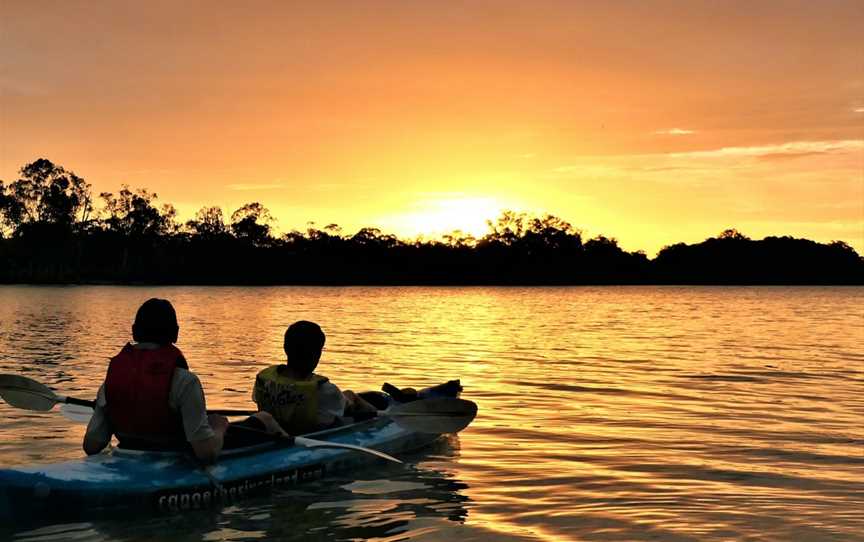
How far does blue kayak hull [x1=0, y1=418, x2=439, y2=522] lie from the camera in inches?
272

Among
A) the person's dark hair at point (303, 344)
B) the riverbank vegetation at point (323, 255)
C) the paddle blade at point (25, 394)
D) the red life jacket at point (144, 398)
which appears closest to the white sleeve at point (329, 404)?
the person's dark hair at point (303, 344)

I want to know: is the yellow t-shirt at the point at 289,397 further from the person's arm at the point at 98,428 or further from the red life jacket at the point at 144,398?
the person's arm at the point at 98,428

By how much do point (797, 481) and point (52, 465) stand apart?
692 cm

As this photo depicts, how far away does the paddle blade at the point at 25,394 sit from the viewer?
8.70 metres

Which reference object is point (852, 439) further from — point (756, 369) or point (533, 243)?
point (533, 243)

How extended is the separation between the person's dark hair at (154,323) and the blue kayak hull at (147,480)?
1147 millimetres

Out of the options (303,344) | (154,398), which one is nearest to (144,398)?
(154,398)

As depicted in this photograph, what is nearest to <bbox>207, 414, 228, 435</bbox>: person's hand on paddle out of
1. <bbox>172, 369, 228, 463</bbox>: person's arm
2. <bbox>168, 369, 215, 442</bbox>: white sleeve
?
<bbox>172, 369, 228, 463</bbox>: person's arm

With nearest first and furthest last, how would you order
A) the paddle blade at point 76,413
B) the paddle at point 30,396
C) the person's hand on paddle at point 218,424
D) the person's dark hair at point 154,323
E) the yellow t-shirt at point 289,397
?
1. the person's dark hair at point 154,323
2. the person's hand on paddle at point 218,424
3. the yellow t-shirt at point 289,397
4. the paddle at point 30,396
5. the paddle blade at point 76,413

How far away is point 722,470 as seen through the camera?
30.8 ft

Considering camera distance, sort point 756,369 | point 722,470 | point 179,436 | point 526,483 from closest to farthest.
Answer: point 179,436 → point 526,483 → point 722,470 → point 756,369

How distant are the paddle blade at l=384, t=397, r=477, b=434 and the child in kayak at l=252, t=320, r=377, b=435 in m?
0.99

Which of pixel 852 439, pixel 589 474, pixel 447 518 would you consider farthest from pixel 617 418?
pixel 447 518

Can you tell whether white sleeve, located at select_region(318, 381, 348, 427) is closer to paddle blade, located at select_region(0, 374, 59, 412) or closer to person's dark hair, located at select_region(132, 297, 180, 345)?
person's dark hair, located at select_region(132, 297, 180, 345)
